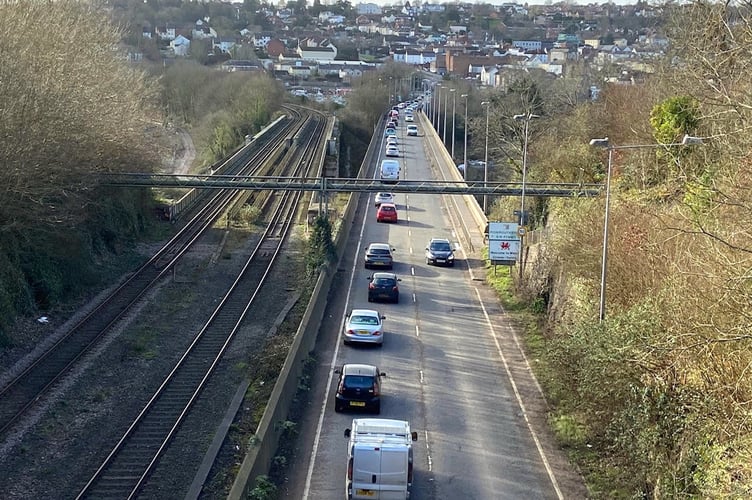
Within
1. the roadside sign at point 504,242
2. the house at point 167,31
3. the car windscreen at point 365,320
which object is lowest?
the car windscreen at point 365,320

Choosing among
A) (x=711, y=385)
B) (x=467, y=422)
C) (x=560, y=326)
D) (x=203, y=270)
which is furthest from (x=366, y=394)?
(x=203, y=270)

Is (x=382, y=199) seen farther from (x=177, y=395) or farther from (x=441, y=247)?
(x=177, y=395)

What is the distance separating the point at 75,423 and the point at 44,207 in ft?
30.5

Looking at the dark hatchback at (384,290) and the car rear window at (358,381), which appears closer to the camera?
the car rear window at (358,381)

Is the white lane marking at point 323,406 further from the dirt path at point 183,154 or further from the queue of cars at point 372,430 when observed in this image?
the dirt path at point 183,154

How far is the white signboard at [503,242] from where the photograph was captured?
100 ft

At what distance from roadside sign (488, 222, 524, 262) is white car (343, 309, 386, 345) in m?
7.03

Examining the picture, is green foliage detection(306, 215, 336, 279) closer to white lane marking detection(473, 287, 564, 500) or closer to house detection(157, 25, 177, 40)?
white lane marking detection(473, 287, 564, 500)

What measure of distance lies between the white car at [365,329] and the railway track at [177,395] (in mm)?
3251

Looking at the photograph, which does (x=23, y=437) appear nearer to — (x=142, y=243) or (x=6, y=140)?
(x=6, y=140)

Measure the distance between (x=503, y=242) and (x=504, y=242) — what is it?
0.03 m

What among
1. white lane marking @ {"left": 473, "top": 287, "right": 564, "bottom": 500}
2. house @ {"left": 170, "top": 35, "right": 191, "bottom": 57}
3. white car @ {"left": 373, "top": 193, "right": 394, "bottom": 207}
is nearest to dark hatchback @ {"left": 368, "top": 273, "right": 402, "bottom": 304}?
white lane marking @ {"left": 473, "top": 287, "right": 564, "bottom": 500}

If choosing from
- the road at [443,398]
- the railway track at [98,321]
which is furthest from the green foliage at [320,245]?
the railway track at [98,321]

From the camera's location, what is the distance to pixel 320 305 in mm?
27703
